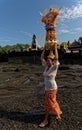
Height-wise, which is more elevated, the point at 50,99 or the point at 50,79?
the point at 50,79

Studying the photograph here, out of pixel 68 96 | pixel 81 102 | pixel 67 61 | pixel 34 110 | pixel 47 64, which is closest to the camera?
pixel 47 64

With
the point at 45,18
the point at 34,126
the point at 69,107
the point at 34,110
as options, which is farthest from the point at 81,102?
the point at 45,18

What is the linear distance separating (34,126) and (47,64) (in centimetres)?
179

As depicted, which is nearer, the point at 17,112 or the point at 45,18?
the point at 45,18

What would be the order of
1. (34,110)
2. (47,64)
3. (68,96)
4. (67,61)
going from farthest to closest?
(67,61)
(68,96)
(34,110)
(47,64)

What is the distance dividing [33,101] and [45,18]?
3497 millimetres

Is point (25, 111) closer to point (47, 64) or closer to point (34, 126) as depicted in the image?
point (34, 126)

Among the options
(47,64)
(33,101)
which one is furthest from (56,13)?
(33,101)

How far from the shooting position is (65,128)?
7.48m

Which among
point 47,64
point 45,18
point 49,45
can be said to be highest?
point 45,18

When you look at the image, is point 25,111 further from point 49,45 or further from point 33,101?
point 49,45

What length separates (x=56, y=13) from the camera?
7.66 meters

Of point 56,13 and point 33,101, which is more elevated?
point 56,13

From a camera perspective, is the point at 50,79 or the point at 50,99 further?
the point at 50,99
